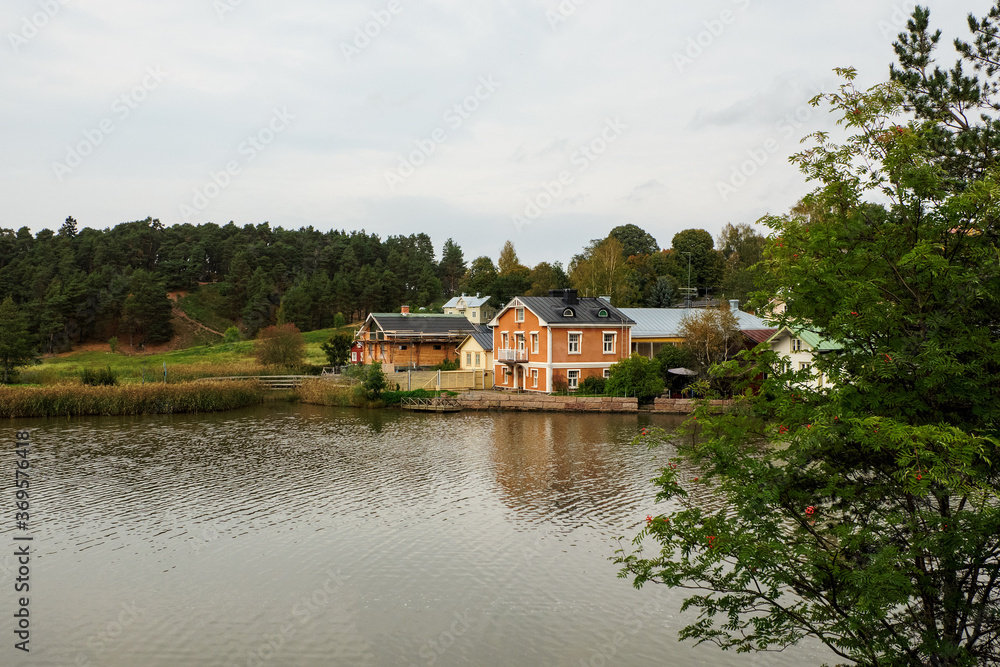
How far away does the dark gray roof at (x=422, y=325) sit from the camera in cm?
5988

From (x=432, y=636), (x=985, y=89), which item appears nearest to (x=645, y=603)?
(x=432, y=636)

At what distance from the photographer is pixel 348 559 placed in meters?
16.0

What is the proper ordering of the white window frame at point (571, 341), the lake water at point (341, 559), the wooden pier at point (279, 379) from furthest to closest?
the wooden pier at point (279, 379) < the white window frame at point (571, 341) < the lake water at point (341, 559)

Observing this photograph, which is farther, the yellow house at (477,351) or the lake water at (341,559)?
the yellow house at (477,351)

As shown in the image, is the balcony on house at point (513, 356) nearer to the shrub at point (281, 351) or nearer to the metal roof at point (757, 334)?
the metal roof at point (757, 334)

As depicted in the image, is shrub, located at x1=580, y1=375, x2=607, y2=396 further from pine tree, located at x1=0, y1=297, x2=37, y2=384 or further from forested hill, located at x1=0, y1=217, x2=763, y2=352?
pine tree, located at x1=0, y1=297, x2=37, y2=384

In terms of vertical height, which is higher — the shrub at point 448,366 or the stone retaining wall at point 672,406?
the shrub at point 448,366

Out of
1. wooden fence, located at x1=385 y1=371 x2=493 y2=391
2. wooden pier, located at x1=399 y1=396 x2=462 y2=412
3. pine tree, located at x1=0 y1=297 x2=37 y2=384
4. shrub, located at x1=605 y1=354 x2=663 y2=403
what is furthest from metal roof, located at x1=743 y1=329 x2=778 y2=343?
pine tree, located at x1=0 y1=297 x2=37 y2=384

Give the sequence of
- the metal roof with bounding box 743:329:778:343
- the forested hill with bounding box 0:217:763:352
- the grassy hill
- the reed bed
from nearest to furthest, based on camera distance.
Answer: the reed bed, the metal roof with bounding box 743:329:778:343, the grassy hill, the forested hill with bounding box 0:217:763:352

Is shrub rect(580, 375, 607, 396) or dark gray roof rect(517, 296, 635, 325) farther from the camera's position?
dark gray roof rect(517, 296, 635, 325)

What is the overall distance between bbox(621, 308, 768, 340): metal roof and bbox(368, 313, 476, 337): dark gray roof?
46.0ft

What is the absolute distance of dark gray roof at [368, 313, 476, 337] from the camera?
196 ft

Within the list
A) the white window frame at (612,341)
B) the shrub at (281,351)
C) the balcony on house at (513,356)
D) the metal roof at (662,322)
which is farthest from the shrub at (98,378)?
the metal roof at (662,322)

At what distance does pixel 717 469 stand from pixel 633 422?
2983cm
